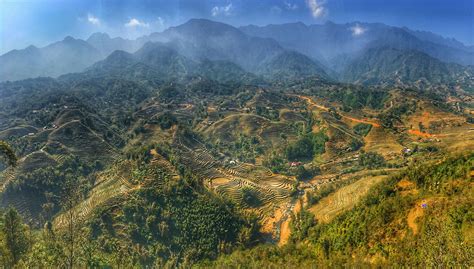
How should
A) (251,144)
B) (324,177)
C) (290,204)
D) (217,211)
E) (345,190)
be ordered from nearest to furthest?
1. (217,211)
2. (345,190)
3. (290,204)
4. (324,177)
5. (251,144)

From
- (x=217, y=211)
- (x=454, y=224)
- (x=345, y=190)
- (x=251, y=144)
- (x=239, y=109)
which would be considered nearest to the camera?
(x=454, y=224)

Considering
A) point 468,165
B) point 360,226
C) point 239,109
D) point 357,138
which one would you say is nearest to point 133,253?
point 360,226

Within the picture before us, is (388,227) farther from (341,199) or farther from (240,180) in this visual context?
(240,180)

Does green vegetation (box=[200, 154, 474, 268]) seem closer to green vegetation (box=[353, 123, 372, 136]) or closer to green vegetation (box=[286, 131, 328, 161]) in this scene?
green vegetation (box=[286, 131, 328, 161])

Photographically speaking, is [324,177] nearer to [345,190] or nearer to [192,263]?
[345,190]

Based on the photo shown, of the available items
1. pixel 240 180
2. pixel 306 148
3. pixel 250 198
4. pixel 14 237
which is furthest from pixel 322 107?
pixel 14 237

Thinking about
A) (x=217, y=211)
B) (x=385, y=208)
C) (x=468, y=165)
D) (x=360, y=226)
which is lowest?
(x=217, y=211)

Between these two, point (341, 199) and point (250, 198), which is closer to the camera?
→ point (341, 199)
